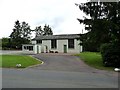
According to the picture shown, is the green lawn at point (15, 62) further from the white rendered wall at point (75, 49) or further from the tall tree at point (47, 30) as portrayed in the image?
the tall tree at point (47, 30)

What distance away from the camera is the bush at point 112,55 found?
3142 centimetres

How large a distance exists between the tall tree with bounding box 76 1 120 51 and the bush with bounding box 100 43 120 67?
820 mm

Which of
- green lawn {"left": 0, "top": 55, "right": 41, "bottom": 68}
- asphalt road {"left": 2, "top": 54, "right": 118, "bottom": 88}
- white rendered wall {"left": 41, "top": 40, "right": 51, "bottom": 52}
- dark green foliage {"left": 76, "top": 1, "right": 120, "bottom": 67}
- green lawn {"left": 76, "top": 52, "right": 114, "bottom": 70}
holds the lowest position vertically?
green lawn {"left": 76, "top": 52, "right": 114, "bottom": 70}

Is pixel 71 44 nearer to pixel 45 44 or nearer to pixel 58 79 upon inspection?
pixel 45 44

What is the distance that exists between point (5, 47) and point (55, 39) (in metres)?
26.6

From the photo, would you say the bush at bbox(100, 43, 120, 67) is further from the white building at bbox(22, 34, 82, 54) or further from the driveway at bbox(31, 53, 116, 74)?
the white building at bbox(22, 34, 82, 54)

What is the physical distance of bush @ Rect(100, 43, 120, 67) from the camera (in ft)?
103

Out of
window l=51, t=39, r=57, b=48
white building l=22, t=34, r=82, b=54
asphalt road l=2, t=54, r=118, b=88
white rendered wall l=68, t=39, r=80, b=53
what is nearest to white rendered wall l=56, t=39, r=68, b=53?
white building l=22, t=34, r=82, b=54

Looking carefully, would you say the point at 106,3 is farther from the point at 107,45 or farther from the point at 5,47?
the point at 5,47

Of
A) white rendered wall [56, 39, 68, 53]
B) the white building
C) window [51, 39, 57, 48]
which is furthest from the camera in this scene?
window [51, 39, 57, 48]

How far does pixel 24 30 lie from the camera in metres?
123

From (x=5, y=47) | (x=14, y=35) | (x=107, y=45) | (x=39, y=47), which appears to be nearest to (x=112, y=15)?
(x=107, y=45)

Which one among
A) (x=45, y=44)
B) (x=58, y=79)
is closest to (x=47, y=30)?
(x=45, y=44)

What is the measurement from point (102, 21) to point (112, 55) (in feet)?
14.7
